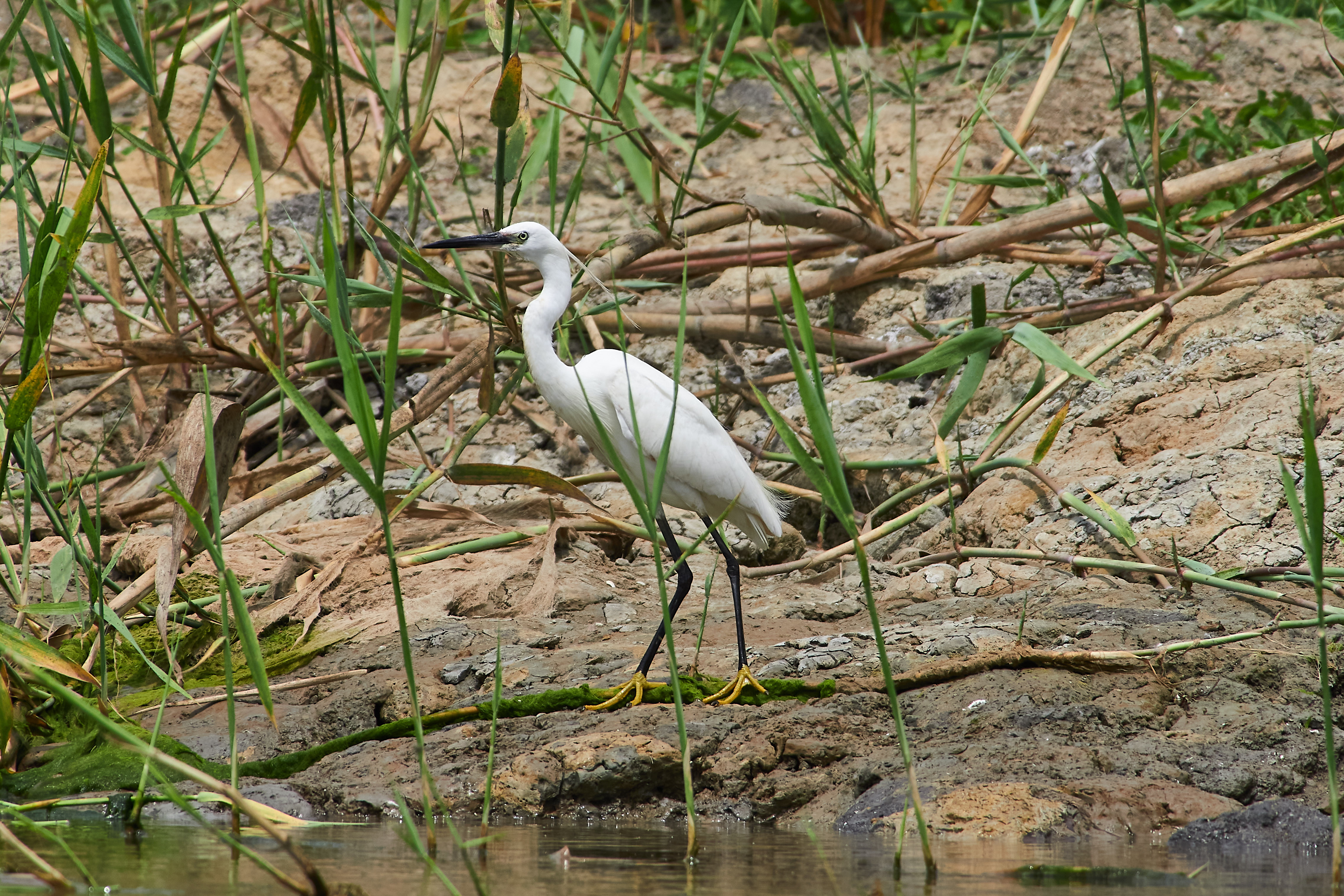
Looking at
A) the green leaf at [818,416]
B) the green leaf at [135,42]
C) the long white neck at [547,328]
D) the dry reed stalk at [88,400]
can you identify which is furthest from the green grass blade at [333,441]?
the dry reed stalk at [88,400]

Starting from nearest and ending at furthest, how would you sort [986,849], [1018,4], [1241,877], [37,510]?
[1241,877], [986,849], [37,510], [1018,4]

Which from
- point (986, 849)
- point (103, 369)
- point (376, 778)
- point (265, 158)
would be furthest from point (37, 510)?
point (986, 849)

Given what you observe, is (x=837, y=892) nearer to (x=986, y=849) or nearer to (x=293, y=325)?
(x=986, y=849)

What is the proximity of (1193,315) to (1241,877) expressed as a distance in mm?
3006

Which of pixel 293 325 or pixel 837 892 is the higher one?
pixel 293 325

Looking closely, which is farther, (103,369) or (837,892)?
(103,369)

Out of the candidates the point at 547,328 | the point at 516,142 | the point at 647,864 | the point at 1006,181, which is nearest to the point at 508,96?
the point at 516,142

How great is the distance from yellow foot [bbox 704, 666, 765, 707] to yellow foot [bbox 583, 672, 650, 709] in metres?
0.02

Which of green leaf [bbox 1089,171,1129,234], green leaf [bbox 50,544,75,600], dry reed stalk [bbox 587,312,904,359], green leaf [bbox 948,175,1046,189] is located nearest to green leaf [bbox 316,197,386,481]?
green leaf [bbox 50,544,75,600]

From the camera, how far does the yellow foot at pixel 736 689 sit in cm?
299

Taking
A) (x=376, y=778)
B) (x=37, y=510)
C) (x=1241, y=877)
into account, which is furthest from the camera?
(x=37, y=510)

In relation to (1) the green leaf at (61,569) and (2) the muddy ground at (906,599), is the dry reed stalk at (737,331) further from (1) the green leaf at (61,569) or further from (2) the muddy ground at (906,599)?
(1) the green leaf at (61,569)

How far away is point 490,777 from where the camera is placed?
1931 millimetres

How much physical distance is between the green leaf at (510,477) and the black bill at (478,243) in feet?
2.27
